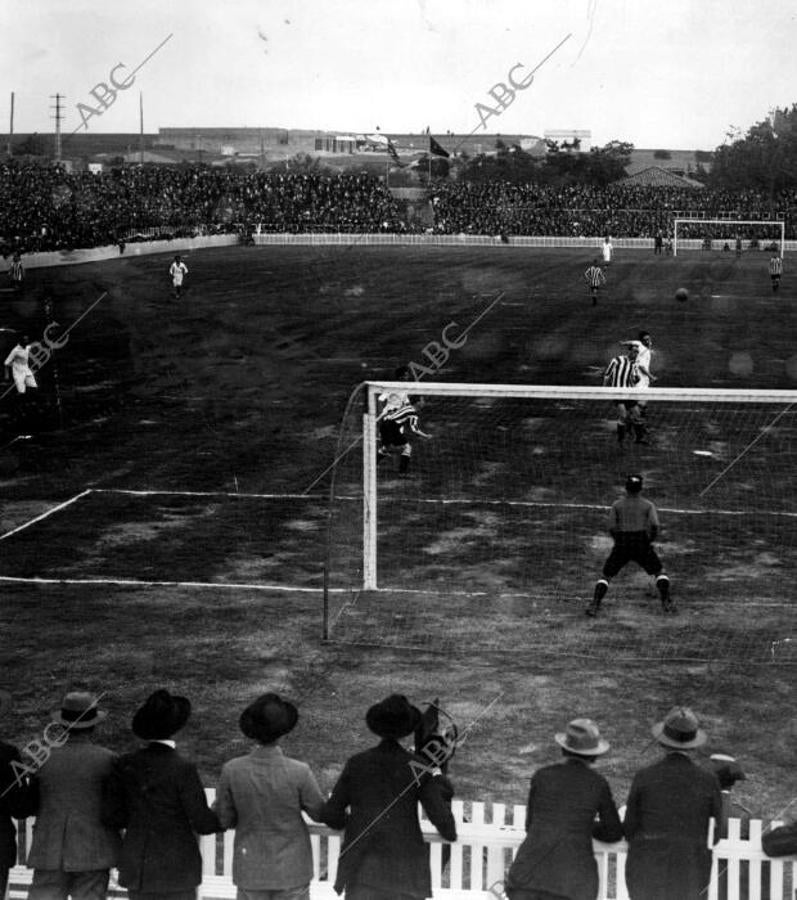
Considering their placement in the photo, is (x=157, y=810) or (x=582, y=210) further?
(x=582, y=210)

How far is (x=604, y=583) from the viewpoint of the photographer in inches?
598

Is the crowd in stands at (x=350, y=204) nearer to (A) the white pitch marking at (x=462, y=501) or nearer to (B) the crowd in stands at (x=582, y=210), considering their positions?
(B) the crowd in stands at (x=582, y=210)

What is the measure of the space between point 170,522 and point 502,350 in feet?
63.5

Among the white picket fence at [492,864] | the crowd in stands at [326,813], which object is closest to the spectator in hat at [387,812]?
the crowd in stands at [326,813]

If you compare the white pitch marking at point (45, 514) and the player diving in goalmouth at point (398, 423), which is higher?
the player diving in goalmouth at point (398, 423)

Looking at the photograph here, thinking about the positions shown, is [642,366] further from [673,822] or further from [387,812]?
[387,812]

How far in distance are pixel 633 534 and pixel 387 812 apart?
325 inches

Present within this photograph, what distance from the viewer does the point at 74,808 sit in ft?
24.8

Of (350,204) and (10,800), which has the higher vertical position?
(350,204)

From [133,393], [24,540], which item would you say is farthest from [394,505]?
[133,393]

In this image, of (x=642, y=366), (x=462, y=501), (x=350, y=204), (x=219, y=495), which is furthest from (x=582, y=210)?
(x=219, y=495)

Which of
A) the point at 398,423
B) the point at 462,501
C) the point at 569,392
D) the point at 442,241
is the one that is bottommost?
the point at 462,501

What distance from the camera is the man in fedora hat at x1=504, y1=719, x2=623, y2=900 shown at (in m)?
7.18

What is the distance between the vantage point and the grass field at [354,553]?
1251cm
